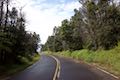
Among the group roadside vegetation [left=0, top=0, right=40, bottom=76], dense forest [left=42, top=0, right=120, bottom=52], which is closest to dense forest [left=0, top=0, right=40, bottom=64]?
roadside vegetation [left=0, top=0, right=40, bottom=76]

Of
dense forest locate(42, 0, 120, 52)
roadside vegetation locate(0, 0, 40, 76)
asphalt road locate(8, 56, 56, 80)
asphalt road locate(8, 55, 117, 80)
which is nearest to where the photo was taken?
asphalt road locate(8, 55, 117, 80)

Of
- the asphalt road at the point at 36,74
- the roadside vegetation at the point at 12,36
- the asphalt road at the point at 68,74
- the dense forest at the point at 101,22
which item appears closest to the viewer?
the asphalt road at the point at 68,74

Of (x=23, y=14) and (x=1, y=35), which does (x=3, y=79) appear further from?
(x=23, y=14)

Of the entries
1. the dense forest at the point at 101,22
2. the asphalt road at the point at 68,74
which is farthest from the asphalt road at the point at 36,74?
the dense forest at the point at 101,22

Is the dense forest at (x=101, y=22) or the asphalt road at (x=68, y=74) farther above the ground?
the dense forest at (x=101, y=22)

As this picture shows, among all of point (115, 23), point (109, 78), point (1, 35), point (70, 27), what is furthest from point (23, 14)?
point (70, 27)

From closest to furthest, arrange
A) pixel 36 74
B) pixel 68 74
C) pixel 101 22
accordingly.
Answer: pixel 68 74 < pixel 36 74 < pixel 101 22

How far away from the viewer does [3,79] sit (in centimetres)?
2186

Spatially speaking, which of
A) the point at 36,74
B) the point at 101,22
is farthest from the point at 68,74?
the point at 101,22

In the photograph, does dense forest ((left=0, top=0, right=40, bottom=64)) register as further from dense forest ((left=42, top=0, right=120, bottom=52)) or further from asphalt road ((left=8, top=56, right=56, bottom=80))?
dense forest ((left=42, top=0, right=120, bottom=52))

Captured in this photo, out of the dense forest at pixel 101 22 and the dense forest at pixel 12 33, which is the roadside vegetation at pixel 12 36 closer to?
the dense forest at pixel 12 33

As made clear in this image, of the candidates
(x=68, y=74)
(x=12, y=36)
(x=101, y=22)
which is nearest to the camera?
(x=68, y=74)

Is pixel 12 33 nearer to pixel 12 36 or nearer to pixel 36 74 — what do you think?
pixel 12 36

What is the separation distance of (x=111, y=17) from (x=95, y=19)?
4028 mm
